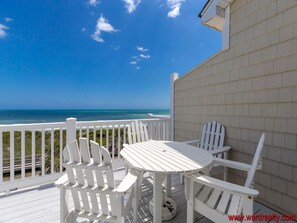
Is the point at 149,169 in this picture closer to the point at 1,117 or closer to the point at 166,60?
the point at 166,60

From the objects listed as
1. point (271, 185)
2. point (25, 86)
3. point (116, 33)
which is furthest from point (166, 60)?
point (271, 185)

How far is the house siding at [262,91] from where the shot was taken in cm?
223

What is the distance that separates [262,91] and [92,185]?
2566mm

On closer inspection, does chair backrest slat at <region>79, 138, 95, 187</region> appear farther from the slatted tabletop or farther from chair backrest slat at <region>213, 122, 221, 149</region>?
chair backrest slat at <region>213, 122, 221, 149</region>

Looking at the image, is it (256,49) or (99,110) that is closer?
(256,49)

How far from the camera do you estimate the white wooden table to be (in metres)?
1.67

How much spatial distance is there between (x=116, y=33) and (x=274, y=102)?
25.0m

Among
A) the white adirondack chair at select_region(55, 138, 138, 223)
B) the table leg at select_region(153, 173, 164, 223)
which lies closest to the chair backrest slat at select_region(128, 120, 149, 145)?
the table leg at select_region(153, 173, 164, 223)

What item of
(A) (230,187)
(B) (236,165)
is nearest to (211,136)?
(B) (236,165)

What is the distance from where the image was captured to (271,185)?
2.47m

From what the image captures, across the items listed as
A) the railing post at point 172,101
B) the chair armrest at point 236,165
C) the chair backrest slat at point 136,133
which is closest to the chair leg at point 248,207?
the chair armrest at point 236,165

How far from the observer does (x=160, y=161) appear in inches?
74.0

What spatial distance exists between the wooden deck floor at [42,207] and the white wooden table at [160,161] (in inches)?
24.6

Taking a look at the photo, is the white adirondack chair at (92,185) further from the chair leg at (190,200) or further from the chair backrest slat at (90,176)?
the chair leg at (190,200)
